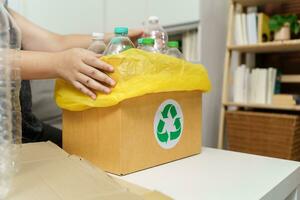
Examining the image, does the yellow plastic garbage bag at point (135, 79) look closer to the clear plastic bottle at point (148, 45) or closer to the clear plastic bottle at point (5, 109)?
the clear plastic bottle at point (148, 45)

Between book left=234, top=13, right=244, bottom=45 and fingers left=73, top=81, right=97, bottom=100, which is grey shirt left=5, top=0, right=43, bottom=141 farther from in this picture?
book left=234, top=13, right=244, bottom=45

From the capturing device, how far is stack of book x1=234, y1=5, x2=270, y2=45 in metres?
2.06

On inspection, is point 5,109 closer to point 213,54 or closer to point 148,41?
point 148,41

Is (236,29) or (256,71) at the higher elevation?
(236,29)

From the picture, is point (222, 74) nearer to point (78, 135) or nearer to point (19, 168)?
Answer: point (78, 135)

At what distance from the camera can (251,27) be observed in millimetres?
2088

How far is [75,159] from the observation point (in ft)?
2.46

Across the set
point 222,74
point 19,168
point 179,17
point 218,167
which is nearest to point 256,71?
point 222,74

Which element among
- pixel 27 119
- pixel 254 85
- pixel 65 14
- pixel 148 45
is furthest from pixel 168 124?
pixel 254 85

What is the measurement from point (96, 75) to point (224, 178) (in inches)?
15.7

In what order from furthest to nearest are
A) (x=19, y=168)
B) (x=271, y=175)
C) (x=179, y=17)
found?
1. (x=179, y=17)
2. (x=271, y=175)
3. (x=19, y=168)

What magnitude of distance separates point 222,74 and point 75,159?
5.54 ft

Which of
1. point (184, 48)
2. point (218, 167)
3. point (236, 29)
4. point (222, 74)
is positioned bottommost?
point (218, 167)

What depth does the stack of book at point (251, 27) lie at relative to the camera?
2059 millimetres
